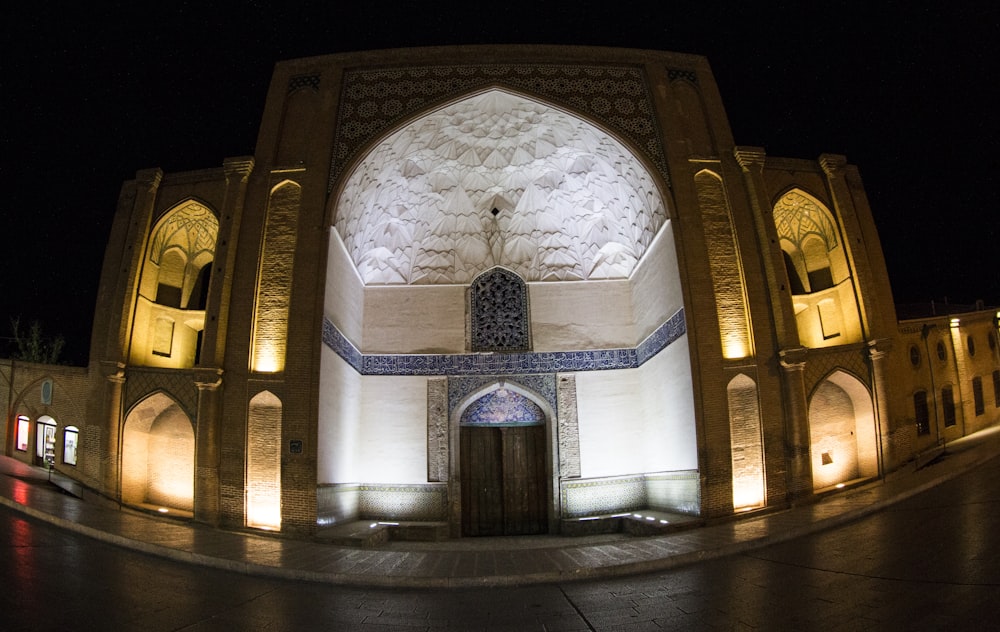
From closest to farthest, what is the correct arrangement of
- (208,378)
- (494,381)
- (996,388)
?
(208,378), (494,381), (996,388)

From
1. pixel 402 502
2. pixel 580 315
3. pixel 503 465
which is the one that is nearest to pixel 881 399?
pixel 580 315

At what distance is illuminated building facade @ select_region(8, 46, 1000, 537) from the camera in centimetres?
698

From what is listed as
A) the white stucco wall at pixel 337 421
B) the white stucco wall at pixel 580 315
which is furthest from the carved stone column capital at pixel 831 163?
the white stucco wall at pixel 337 421

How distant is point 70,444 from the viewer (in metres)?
8.55

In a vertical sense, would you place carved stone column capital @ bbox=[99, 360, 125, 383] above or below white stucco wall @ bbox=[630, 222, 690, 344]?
below

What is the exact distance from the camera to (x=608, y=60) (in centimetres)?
833

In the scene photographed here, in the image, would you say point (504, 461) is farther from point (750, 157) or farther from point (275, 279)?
point (750, 157)

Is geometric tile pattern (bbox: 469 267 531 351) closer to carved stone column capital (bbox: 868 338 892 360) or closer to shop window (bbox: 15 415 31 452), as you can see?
carved stone column capital (bbox: 868 338 892 360)

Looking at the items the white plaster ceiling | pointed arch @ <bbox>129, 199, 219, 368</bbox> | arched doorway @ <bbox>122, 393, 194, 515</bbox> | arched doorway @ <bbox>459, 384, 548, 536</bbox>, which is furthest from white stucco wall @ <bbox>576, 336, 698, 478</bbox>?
pointed arch @ <bbox>129, 199, 219, 368</bbox>

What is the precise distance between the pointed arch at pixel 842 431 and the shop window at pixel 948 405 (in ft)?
9.02

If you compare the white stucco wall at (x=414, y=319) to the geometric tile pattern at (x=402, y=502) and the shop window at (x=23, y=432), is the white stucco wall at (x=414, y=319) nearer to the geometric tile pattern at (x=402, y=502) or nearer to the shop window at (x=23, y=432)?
the geometric tile pattern at (x=402, y=502)

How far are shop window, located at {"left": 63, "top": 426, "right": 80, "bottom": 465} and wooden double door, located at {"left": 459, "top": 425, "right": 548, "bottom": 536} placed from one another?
18.8ft

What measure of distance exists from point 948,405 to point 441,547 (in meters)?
8.71

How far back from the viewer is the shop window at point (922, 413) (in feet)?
29.2
